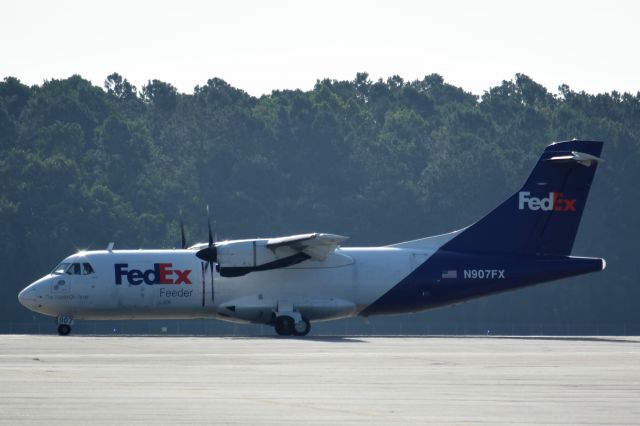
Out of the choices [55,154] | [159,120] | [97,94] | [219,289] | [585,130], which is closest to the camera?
[219,289]

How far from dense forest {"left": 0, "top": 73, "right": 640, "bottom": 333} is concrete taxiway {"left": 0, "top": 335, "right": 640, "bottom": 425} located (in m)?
50.3

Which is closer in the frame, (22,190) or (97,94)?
(22,190)

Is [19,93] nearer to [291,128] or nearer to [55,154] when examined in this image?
[55,154]

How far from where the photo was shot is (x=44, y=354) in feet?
100

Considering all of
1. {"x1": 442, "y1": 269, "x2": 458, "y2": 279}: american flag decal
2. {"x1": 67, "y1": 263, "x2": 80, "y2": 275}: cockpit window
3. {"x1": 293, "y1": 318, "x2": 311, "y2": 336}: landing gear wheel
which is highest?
{"x1": 67, "y1": 263, "x2": 80, "y2": 275}: cockpit window

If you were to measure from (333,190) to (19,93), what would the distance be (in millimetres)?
30211

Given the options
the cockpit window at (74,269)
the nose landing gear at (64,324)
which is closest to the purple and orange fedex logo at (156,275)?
the cockpit window at (74,269)

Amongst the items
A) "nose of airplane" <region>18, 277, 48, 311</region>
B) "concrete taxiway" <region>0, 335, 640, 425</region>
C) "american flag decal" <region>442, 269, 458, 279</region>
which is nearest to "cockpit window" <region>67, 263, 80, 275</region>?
"nose of airplane" <region>18, 277, 48, 311</region>

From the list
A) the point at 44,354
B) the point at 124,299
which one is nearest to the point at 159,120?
the point at 124,299

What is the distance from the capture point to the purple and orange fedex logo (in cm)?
4250

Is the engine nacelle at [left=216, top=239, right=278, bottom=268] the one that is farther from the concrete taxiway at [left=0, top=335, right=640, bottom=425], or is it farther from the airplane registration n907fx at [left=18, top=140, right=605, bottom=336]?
the concrete taxiway at [left=0, top=335, right=640, bottom=425]

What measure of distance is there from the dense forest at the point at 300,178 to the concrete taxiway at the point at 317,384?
165 ft

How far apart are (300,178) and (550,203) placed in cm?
5948

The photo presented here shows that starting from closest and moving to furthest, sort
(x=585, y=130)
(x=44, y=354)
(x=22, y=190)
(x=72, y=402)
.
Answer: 1. (x=72, y=402)
2. (x=44, y=354)
3. (x=22, y=190)
4. (x=585, y=130)
